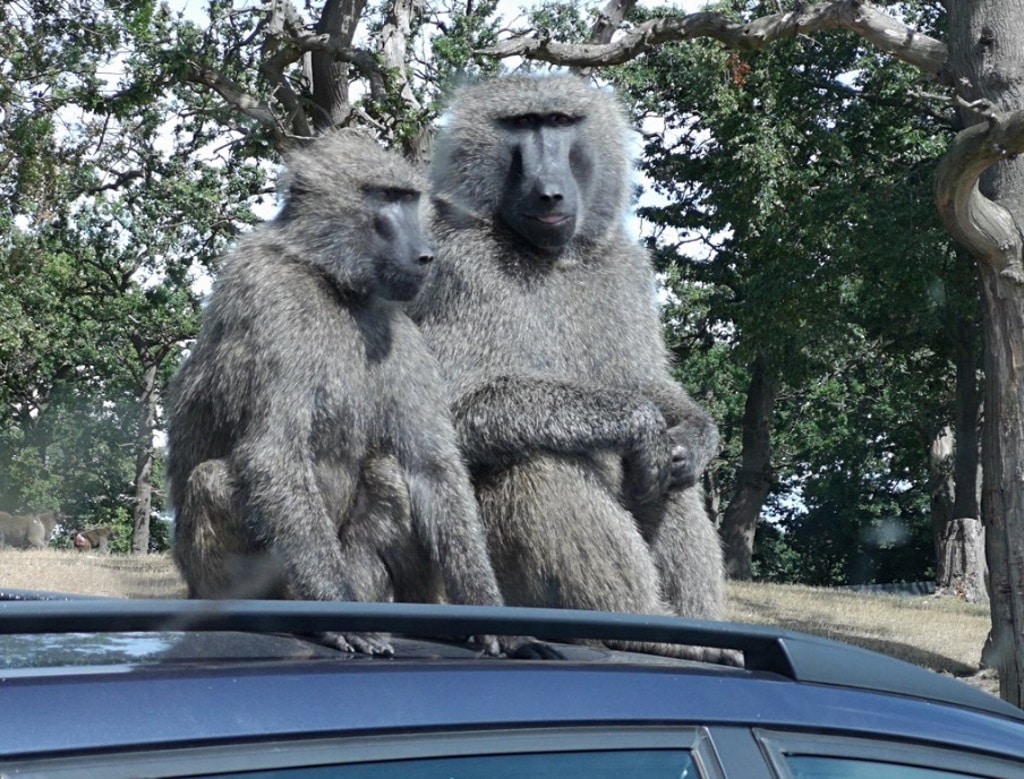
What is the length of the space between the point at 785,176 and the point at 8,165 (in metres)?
10.1

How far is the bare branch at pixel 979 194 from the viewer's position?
7.16 m

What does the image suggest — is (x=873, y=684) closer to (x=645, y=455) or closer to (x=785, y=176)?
(x=645, y=455)

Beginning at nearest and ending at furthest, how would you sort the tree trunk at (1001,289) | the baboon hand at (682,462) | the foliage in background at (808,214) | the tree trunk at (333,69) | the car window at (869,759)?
the car window at (869,759)
the baboon hand at (682,462)
the tree trunk at (1001,289)
the tree trunk at (333,69)
the foliage in background at (808,214)

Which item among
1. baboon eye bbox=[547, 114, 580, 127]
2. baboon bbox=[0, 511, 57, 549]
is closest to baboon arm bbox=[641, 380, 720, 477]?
baboon eye bbox=[547, 114, 580, 127]

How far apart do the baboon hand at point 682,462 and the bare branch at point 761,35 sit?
468cm

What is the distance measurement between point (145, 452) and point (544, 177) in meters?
32.9

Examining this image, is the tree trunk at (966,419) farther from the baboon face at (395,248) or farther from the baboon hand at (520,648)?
the baboon hand at (520,648)

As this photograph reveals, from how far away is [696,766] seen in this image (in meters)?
1.75

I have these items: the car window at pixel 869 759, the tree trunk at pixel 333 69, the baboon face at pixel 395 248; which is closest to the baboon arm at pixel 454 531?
the baboon face at pixel 395 248

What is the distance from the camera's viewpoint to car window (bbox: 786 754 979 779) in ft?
6.07

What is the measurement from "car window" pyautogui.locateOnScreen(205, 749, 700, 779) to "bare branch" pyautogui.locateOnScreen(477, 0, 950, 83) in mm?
7792

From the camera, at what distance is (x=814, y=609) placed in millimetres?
15062

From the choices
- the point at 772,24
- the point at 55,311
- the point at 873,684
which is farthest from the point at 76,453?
the point at 873,684

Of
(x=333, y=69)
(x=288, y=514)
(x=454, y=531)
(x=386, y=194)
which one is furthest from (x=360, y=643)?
(x=333, y=69)
